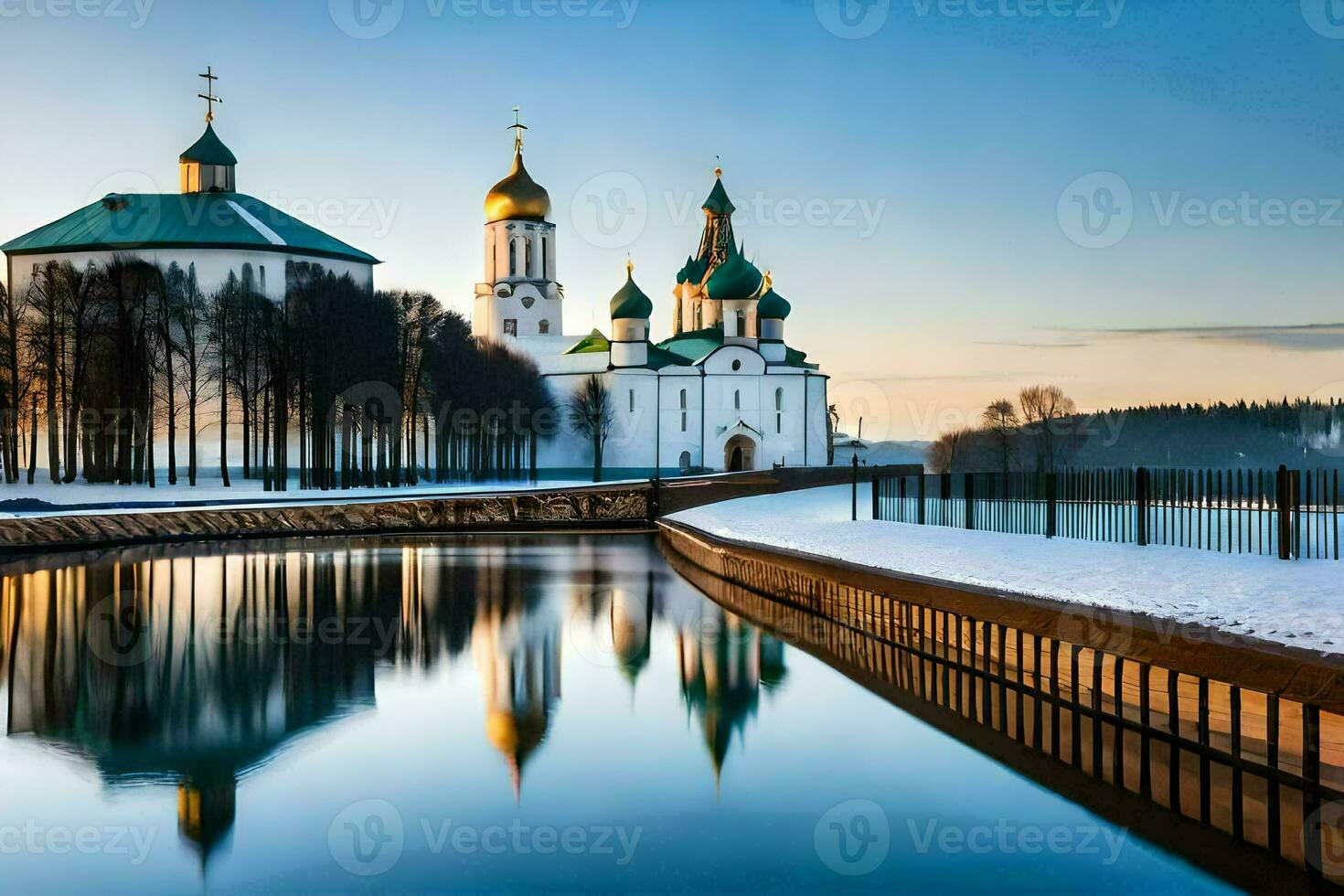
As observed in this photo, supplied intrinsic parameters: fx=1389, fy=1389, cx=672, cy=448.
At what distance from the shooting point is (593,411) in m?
90.3

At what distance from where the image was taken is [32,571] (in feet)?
109

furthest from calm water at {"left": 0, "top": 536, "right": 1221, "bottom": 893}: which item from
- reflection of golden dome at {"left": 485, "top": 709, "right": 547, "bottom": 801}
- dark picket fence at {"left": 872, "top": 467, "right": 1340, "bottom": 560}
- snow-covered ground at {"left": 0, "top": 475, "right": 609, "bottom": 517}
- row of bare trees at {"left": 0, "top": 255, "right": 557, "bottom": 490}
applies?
row of bare trees at {"left": 0, "top": 255, "right": 557, "bottom": 490}

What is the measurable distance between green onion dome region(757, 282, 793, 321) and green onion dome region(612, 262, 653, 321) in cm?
1009

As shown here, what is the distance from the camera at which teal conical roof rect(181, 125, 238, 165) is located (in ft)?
275

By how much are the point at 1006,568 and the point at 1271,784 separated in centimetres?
917

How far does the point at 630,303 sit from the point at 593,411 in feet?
25.0

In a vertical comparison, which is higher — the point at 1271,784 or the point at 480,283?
the point at 480,283

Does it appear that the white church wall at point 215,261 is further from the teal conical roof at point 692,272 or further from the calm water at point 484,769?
Result: the calm water at point 484,769

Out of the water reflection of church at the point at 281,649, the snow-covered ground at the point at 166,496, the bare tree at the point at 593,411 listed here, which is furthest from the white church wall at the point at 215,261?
the water reflection of church at the point at 281,649

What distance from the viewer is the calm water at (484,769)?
37.6 feet

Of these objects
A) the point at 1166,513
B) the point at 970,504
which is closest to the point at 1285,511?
the point at 1166,513

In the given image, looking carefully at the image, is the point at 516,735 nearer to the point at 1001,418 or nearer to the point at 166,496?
the point at 166,496

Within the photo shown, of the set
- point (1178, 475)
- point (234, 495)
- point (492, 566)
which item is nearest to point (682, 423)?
point (234, 495)

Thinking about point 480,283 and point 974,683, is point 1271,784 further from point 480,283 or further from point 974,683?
point 480,283
